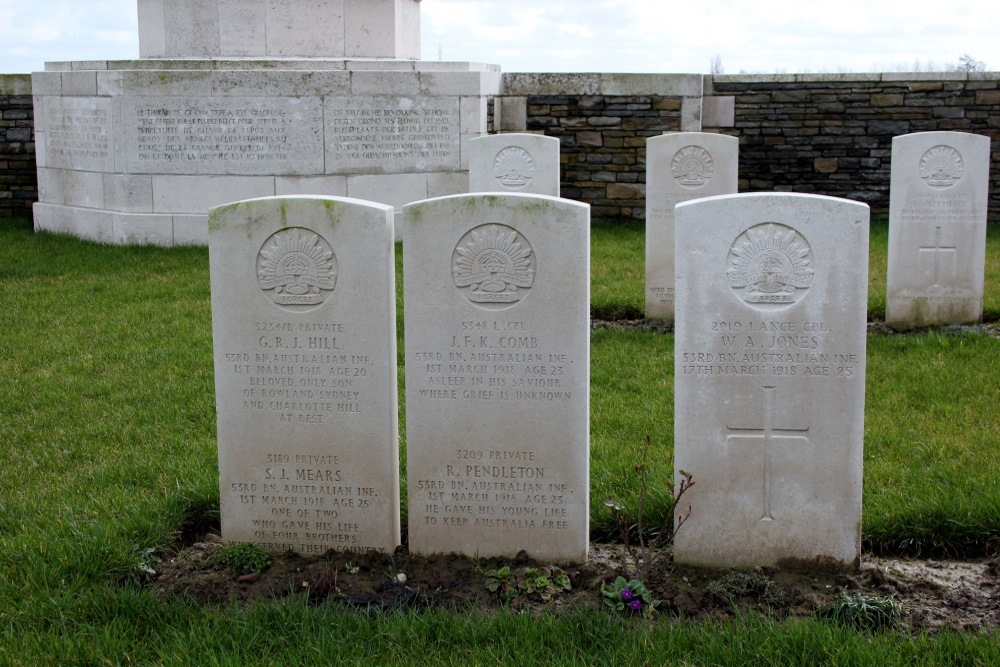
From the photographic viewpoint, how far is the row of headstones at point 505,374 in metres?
3.92

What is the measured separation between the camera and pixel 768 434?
157 inches

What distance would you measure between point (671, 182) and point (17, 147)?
29.3 feet

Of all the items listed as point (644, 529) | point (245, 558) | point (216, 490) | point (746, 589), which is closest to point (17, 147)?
point (216, 490)

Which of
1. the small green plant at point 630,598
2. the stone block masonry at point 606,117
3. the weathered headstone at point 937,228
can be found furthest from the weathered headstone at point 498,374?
the stone block masonry at point 606,117

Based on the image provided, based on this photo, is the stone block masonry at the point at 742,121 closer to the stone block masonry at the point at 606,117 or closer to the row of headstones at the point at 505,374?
the stone block masonry at the point at 606,117

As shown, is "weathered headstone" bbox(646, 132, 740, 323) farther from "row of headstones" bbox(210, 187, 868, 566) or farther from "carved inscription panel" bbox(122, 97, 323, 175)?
"row of headstones" bbox(210, 187, 868, 566)

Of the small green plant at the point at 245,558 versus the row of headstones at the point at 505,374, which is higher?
the row of headstones at the point at 505,374

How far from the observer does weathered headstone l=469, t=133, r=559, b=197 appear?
29.0ft

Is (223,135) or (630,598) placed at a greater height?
(223,135)

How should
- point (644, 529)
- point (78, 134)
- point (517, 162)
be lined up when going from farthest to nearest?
1. point (78, 134)
2. point (517, 162)
3. point (644, 529)

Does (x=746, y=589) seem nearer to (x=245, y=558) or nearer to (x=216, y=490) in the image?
(x=245, y=558)

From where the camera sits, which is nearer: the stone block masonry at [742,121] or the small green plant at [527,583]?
the small green plant at [527,583]

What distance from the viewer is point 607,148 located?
1360 centimetres

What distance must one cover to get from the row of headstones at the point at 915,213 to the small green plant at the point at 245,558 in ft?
15.7
